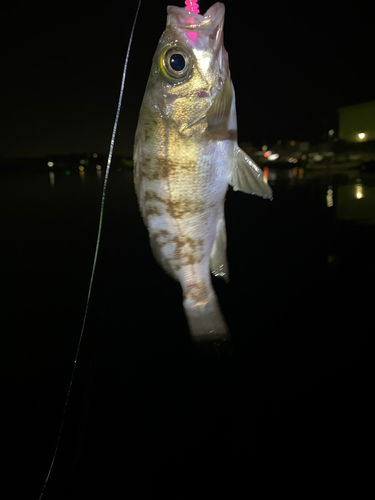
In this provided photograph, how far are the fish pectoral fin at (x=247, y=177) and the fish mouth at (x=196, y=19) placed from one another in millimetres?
430

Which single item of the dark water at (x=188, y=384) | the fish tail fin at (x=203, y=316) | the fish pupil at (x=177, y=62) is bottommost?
the dark water at (x=188, y=384)

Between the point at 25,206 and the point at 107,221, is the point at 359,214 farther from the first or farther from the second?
the point at 25,206

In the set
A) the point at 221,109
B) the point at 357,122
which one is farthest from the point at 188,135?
the point at 357,122

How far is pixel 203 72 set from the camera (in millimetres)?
1122

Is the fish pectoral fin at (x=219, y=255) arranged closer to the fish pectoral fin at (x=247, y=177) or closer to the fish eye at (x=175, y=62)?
the fish pectoral fin at (x=247, y=177)

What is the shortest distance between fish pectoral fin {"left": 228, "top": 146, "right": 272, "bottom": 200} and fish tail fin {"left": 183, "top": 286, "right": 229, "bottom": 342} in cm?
46

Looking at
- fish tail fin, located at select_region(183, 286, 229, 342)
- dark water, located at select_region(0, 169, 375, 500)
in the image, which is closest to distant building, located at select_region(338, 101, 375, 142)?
dark water, located at select_region(0, 169, 375, 500)

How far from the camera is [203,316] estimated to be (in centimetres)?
135

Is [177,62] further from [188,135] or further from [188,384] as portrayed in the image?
[188,384]

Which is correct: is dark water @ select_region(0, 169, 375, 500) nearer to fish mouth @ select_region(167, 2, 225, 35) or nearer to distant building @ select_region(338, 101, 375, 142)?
fish mouth @ select_region(167, 2, 225, 35)

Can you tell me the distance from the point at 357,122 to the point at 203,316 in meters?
33.3

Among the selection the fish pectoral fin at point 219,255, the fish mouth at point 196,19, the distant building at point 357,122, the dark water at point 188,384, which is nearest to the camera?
the fish mouth at point 196,19

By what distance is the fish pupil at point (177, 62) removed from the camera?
1120 millimetres

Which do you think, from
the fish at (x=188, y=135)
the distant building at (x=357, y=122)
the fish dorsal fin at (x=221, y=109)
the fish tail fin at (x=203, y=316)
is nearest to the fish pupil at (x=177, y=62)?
the fish at (x=188, y=135)
